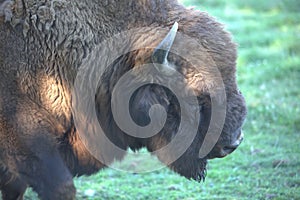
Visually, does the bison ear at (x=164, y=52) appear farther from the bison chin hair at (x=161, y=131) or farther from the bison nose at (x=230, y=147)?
the bison nose at (x=230, y=147)

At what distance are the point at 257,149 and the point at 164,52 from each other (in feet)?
9.08

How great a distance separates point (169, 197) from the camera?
18.5 ft

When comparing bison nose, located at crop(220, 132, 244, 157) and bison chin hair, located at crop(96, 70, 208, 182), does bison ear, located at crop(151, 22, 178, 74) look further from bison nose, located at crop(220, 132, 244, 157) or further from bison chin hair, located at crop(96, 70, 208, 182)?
bison nose, located at crop(220, 132, 244, 157)

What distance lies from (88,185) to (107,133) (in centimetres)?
148

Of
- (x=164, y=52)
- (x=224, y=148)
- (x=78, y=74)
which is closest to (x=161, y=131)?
(x=224, y=148)

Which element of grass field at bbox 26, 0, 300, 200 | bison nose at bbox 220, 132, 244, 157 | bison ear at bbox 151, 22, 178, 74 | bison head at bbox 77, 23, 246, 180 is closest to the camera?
bison ear at bbox 151, 22, 178, 74

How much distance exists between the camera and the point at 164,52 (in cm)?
434

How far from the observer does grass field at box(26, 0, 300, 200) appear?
5750 mm

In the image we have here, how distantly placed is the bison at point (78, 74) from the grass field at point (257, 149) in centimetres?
119

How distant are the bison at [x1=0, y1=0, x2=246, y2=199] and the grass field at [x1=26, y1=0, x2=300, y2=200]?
3.92 ft

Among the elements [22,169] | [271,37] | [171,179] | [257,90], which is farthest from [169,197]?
[271,37]

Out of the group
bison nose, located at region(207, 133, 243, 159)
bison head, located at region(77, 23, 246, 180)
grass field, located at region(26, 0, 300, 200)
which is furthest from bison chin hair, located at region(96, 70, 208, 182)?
grass field, located at region(26, 0, 300, 200)

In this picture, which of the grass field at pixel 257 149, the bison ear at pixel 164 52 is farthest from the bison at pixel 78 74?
the grass field at pixel 257 149

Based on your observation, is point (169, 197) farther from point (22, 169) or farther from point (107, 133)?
point (22, 169)
